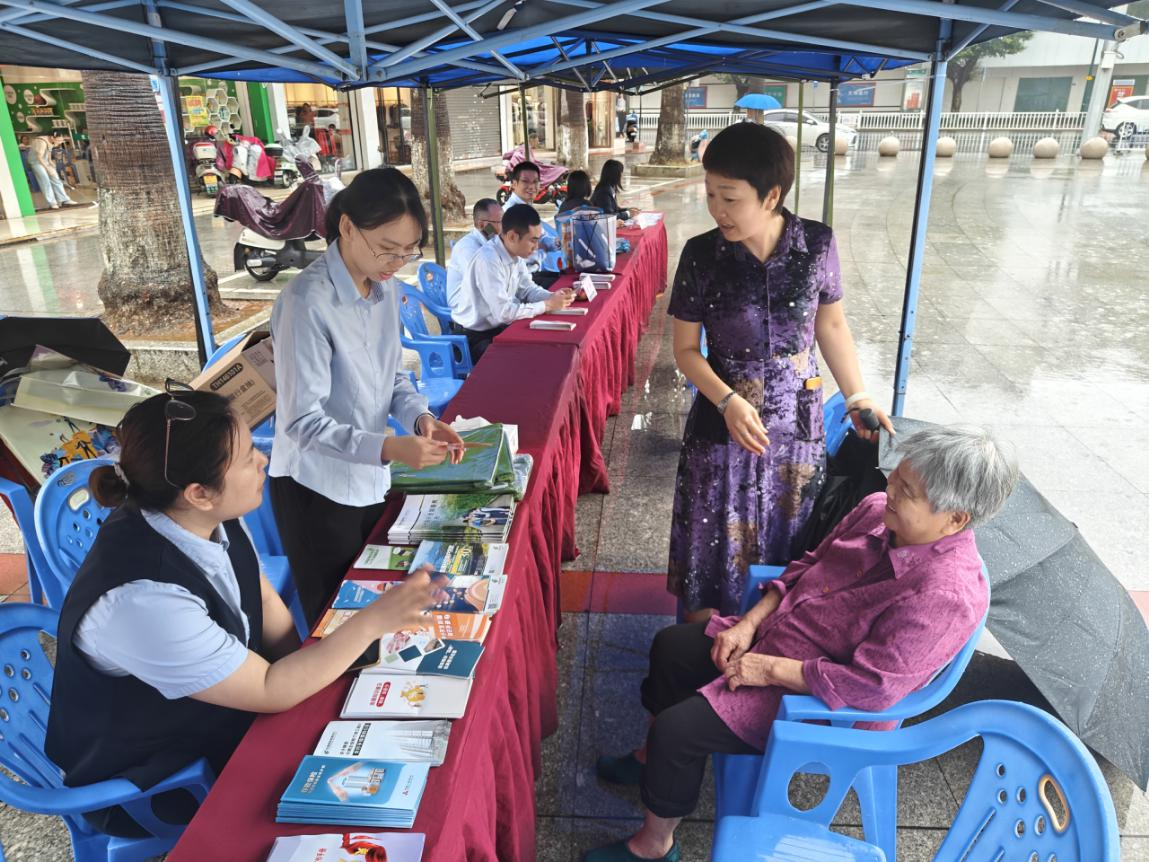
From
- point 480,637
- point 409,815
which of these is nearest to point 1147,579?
point 480,637

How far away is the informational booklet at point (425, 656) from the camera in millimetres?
1547

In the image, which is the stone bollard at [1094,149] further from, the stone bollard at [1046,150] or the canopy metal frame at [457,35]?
the canopy metal frame at [457,35]

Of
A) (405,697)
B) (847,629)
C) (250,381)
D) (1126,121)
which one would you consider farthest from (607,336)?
(1126,121)

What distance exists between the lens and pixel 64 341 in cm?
330

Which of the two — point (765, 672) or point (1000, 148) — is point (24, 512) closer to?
point (765, 672)

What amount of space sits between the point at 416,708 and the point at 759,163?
5.11 ft

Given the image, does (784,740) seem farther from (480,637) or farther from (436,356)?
(436,356)

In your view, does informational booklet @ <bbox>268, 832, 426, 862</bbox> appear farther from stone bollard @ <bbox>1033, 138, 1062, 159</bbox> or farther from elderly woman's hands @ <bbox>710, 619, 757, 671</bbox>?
stone bollard @ <bbox>1033, 138, 1062, 159</bbox>

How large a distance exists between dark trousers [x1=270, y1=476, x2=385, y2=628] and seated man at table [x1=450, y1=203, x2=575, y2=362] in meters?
2.45

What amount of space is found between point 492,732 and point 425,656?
0.22 m

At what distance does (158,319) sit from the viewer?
6148 millimetres

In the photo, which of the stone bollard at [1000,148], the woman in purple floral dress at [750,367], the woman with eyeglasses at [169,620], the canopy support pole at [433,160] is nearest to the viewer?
the woman with eyeglasses at [169,620]

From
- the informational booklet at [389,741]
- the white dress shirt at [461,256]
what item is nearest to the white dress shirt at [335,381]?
the informational booklet at [389,741]

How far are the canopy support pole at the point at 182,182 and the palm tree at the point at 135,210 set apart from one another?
182 cm
